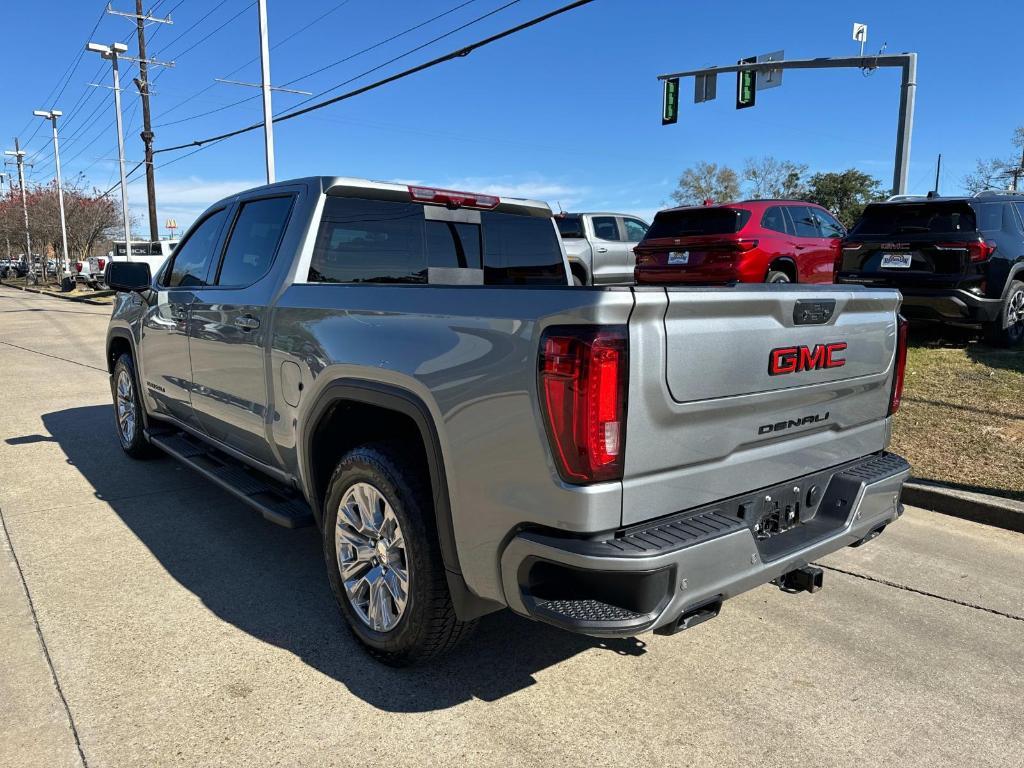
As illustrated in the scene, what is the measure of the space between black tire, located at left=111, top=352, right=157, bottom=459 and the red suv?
7.59 metres

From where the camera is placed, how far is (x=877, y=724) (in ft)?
8.76

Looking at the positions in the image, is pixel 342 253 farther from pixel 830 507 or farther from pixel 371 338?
pixel 830 507

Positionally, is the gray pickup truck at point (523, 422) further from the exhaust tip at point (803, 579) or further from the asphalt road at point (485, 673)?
the asphalt road at point (485, 673)

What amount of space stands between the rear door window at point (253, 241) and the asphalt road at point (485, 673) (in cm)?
151

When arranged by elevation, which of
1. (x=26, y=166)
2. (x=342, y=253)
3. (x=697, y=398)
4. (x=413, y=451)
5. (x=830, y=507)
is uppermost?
(x=26, y=166)

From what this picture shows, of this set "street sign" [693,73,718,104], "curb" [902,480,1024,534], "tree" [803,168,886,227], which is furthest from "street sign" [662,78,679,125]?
"tree" [803,168,886,227]

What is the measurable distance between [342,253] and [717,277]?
26.8 feet

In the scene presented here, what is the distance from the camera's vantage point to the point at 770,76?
20297mm

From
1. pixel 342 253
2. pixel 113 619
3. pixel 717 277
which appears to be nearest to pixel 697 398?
pixel 342 253

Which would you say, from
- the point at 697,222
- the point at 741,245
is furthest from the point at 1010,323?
the point at 697,222

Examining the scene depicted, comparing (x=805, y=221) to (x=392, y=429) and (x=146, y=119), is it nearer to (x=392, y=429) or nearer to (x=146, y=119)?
(x=392, y=429)

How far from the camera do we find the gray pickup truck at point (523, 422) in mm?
2178

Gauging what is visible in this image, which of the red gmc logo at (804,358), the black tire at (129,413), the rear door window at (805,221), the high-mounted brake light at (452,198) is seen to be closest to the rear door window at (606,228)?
the rear door window at (805,221)

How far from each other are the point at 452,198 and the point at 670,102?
1954cm
